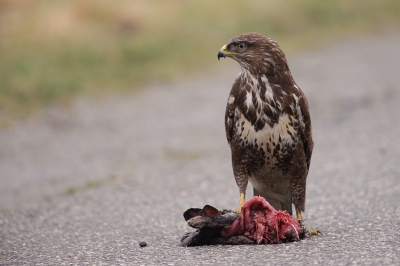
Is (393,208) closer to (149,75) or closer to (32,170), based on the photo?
(32,170)

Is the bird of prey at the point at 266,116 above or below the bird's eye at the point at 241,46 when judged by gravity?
below

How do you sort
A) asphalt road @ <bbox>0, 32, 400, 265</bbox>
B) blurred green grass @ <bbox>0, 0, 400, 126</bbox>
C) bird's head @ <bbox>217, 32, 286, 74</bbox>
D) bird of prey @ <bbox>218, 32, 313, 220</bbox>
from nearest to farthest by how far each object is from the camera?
asphalt road @ <bbox>0, 32, 400, 265</bbox> < bird of prey @ <bbox>218, 32, 313, 220</bbox> < bird's head @ <bbox>217, 32, 286, 74</bbox> < blurred green grass @ <bbox>0, 0, 400, 126</bbox>

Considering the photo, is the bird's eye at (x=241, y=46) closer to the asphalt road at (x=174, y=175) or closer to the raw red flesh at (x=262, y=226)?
the raw red flesh at (x=262, y=226)

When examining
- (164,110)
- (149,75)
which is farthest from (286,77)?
(149,75)

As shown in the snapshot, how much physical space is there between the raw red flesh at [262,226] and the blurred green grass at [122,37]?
7.11 metres

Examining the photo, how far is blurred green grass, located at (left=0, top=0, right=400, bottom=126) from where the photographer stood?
13.7 m

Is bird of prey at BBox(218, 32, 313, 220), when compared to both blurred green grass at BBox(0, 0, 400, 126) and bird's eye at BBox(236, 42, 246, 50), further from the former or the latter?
blurred green grass at BBox(0, 0, 400, 126)

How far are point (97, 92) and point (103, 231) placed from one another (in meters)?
7.37

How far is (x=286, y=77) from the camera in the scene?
5.98m

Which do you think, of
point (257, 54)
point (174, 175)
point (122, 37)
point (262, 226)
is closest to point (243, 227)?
point (262, 226)

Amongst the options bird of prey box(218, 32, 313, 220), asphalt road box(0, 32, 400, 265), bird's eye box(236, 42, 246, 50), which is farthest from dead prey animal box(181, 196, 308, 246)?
bird's eye box(236, 42, 246, 50)

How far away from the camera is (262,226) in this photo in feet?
18.5

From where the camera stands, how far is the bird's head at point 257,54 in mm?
5977

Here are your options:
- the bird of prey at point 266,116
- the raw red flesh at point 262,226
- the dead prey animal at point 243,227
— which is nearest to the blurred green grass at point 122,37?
the bird of prey at point 266,116
